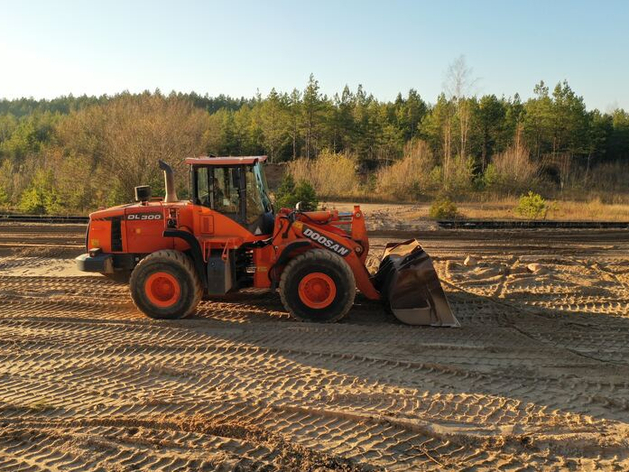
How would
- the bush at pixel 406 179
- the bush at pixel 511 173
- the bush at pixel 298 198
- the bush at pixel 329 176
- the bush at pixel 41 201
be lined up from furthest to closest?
1. the bush at pixel 511 173
2. the bush at pixel 406 179
3. the bush at pixel 329 176
4. the bush at pixel 41 201
5. the bush at pixel 298 198

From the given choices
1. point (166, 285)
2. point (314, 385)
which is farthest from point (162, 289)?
point (314, 385)

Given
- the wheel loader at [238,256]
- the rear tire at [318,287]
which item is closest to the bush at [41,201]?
the wheel loader at [238,256]

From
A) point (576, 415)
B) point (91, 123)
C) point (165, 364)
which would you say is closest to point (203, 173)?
point (165, 364)

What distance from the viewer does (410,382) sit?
571cm

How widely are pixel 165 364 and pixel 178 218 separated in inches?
102

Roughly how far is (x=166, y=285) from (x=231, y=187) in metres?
1.75

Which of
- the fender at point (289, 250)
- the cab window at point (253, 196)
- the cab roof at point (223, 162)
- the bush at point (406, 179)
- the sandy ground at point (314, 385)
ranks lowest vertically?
the sandy ground at point (314, 385)

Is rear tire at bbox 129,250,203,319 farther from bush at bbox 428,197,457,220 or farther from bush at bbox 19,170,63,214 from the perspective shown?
bush at bbox 19,170,63,214

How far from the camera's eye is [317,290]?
7.72m

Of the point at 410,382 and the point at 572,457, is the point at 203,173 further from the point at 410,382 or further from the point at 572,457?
the point at 572,457

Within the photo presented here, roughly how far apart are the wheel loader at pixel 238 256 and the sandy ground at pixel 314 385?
36 centimetres

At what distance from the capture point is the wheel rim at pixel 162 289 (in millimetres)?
7789

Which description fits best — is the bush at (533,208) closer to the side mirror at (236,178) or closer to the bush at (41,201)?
the side mirror at (236,178)

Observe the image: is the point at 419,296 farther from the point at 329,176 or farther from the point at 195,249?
the point at 329,176
